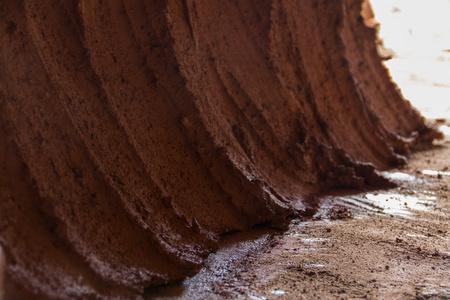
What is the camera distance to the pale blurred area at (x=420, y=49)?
Answer: 5682 mm

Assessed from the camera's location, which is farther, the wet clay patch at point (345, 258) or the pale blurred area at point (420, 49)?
the pale blurred area at point (420, 49)

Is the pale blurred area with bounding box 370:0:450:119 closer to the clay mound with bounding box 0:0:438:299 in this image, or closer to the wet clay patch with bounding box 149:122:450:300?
the clay mound with bounding box 0:0:438:299

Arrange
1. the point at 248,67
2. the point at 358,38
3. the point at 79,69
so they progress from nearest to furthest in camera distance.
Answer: the point at 79,69 → the point at 248,67 → the point at 358,38

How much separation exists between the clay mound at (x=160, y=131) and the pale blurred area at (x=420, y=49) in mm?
2155

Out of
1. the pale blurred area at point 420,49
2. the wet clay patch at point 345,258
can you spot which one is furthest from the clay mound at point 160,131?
the pale blurred area at point 420,49

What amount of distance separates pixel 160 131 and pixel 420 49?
5677mm

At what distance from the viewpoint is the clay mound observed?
5.95ft

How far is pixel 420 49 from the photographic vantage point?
267 inches

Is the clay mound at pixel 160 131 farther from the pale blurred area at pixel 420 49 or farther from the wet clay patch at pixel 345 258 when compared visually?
the pale blurred area at pixel 420 49

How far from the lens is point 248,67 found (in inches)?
125

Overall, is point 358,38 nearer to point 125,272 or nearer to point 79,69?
point 79,69

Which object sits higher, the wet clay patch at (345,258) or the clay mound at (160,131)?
the clay mound at (160,131)

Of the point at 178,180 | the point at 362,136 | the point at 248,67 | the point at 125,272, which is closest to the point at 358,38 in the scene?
the point at 362,136

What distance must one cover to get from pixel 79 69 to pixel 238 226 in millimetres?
1231
